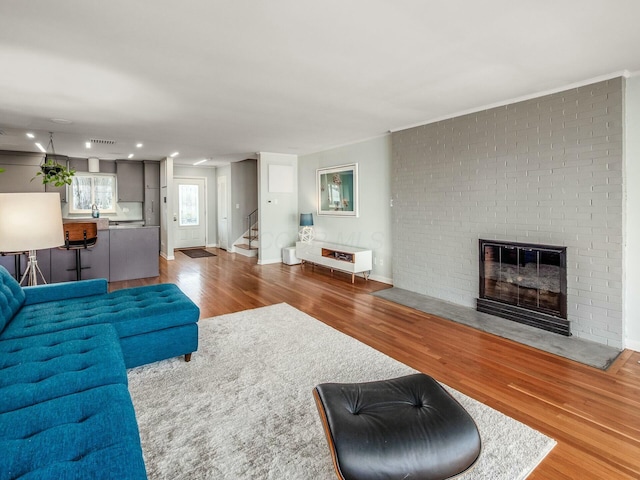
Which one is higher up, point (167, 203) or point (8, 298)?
point (167, 203)

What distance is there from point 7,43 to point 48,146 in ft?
18.0

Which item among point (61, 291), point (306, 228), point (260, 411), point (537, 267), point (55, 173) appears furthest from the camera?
point (306, 228)

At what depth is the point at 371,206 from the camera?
5.98 metres

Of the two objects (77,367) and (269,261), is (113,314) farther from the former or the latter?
(269,261)

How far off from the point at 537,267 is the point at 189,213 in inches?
350

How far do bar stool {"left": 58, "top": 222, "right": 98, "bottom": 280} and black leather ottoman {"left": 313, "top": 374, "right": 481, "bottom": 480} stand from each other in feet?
16.2

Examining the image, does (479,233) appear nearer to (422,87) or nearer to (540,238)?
(540,238)

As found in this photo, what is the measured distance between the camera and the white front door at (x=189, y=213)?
32.0 feet

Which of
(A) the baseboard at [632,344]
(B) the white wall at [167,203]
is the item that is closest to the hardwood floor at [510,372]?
(A) the baseboard at [632,344]

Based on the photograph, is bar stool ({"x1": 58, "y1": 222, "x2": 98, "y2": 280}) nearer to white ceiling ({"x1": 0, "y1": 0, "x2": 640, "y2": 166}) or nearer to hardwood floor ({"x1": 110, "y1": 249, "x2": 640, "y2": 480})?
hardwood floor ({"x1": 110, "y1": 249, "x2": 640, "y2": 480})

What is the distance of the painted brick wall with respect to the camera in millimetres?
3172

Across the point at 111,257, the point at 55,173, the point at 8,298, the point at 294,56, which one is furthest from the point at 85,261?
the point at 294,56

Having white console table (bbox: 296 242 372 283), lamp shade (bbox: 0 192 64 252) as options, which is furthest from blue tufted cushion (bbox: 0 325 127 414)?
white console table (bbox: 296 242 372 283)

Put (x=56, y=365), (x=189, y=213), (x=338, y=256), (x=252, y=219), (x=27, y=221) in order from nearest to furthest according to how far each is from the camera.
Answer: (x=56, y=365), (x=27, y=221), (x=338, y=256), (x=252, y=219), (x=189, y=213)
